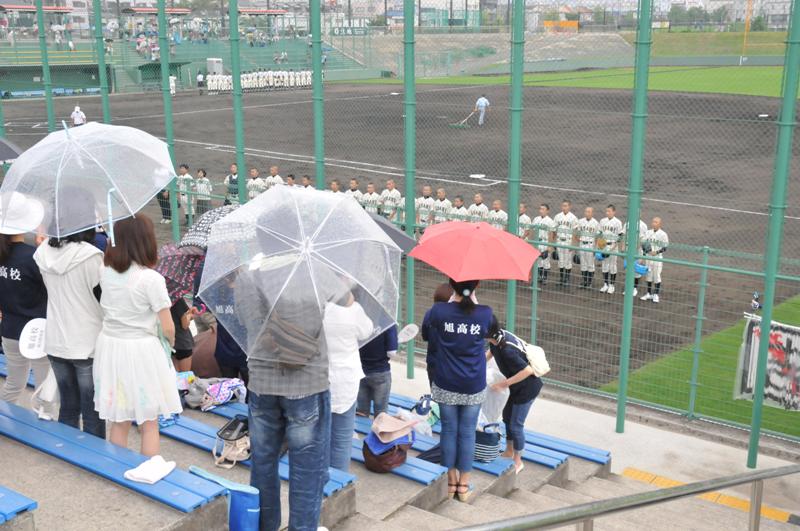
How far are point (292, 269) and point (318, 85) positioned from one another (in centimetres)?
610

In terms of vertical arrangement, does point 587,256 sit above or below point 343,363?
below

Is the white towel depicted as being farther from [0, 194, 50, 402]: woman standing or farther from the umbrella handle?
[0, 194, 50, 402]: woman standing

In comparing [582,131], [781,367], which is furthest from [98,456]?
[582,131]

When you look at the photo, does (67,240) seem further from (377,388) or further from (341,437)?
(377,388)

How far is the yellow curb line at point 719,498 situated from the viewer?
6801mm

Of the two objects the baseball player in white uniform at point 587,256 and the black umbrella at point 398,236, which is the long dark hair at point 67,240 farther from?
the baseball player in white uniform at point 587,256

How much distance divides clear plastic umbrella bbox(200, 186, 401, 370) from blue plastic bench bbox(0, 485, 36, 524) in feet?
3.81

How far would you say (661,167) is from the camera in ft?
69.5

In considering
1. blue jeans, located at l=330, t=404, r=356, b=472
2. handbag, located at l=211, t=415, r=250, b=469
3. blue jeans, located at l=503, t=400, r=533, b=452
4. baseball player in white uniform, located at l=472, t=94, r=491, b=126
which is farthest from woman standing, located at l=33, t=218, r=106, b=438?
baseball player in white uniform, located at l=472, t=94, r=491, b=126

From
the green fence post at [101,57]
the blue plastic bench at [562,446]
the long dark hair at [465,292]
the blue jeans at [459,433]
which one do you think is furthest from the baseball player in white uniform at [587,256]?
the green fence post at [101,57]

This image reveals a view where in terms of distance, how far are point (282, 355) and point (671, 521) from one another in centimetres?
276

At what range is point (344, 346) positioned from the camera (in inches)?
197

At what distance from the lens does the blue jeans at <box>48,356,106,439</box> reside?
4801mm

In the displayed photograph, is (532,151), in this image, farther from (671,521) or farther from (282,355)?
(282,355)
